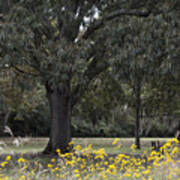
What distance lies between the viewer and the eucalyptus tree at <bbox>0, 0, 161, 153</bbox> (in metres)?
11.3

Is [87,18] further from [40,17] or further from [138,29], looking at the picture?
[138,29]

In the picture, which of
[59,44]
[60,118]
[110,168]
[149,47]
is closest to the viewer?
[110,168]

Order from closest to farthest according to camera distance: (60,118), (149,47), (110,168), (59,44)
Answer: (110,168)
(149,47)
(59,44)
(60,118)

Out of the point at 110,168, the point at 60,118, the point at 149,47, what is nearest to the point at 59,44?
the point at 149,47

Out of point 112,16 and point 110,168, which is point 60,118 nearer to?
point 112,16

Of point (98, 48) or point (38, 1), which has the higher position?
point (38, 1)

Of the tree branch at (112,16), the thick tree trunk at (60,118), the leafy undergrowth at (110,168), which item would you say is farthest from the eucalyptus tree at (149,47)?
the thick tree trunk at (60,118)

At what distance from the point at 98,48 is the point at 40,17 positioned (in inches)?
124

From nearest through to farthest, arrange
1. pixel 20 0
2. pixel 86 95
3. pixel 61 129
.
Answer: pixel 20 0 → pixel 61 129 → pixel 86 95

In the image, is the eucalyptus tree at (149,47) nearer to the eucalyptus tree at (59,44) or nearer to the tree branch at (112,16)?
the eucalyptus tree at (59,44)

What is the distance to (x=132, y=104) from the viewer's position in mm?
24438

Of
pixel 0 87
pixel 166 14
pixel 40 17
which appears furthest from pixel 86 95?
Answer: pixel 166 14

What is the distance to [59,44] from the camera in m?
11.9

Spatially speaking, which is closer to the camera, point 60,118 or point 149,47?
point 149,47
